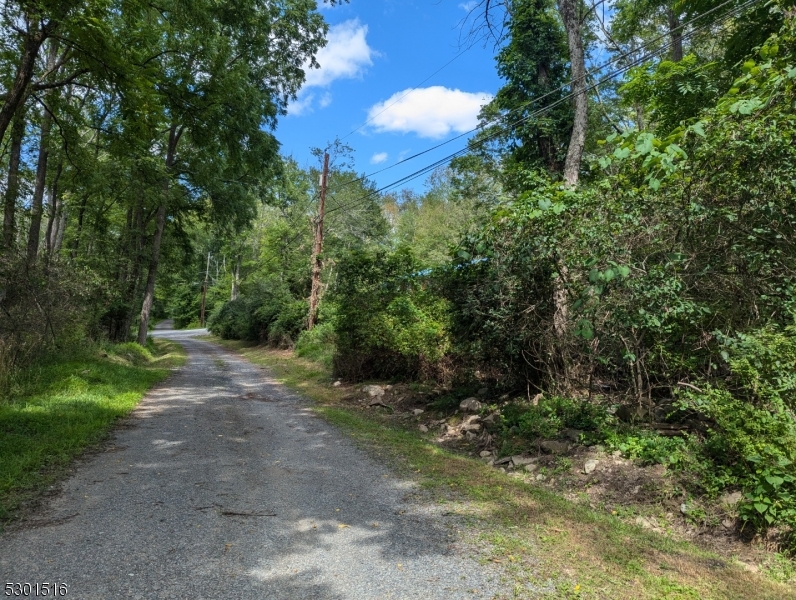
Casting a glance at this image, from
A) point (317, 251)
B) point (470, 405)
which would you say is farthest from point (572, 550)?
point (317, 251)

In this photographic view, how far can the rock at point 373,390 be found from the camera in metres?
10.9

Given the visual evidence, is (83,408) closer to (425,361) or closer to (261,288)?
(425,361)

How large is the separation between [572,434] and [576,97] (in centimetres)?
639

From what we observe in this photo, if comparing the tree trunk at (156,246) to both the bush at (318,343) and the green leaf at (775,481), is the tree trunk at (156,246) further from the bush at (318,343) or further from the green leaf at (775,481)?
the green leaf at (775,481)

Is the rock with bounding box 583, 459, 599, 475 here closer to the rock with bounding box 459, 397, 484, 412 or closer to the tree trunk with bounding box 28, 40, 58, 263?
the rock with bounding box 459, 397, 484, 412

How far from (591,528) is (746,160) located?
3830 millimetres

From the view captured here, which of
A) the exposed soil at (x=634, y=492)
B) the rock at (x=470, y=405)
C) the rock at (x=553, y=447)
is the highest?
the rock at (x=470, y=405)

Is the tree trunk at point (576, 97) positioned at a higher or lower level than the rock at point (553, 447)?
higher

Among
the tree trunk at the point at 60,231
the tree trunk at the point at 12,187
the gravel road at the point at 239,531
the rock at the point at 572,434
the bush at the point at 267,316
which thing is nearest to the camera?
the gravel road at the point at 239,531

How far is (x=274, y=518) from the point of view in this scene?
4059 millimetres

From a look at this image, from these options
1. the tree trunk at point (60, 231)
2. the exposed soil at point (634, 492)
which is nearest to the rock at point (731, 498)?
the exposed soil at point (634, 492)

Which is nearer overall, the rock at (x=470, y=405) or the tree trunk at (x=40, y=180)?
the rock at (x=470, y=405)

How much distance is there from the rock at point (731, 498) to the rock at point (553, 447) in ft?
6.14

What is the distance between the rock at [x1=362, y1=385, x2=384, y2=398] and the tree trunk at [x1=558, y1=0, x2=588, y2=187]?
5911mm
